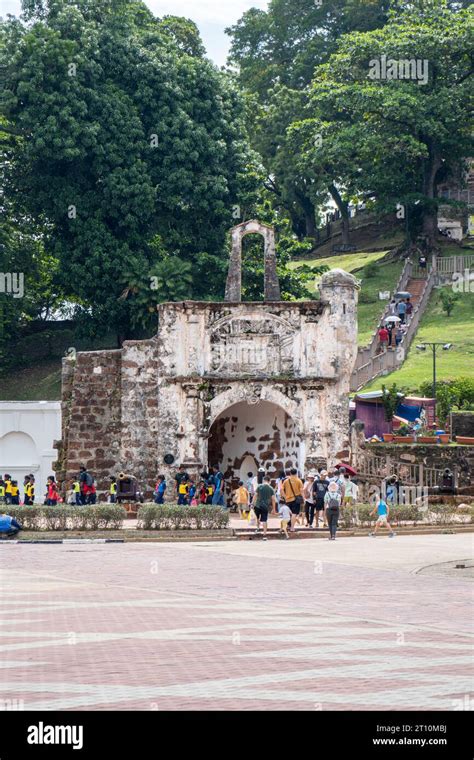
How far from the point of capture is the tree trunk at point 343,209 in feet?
298

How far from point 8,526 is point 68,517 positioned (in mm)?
2034

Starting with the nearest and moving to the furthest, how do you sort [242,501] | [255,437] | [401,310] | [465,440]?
[242,501], [255,437], [465,440], [401,310]

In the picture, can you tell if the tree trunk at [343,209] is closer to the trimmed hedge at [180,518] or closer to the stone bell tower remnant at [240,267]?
the stone bell tower remnant at [240,267]

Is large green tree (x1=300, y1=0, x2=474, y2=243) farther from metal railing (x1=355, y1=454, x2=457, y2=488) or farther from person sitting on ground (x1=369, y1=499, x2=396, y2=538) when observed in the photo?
person sitting on ground (x1=369, y1=499, x2=396, y2=538)

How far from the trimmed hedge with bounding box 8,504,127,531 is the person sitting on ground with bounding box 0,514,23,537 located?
1514mm

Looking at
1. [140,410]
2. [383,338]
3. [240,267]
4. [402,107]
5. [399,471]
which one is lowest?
[399,471]

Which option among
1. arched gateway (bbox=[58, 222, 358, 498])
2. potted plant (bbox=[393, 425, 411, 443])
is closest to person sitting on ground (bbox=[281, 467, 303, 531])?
arched gateway (bbox=[58, 222, 358, 498])

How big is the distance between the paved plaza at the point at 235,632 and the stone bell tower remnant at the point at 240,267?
16665mm

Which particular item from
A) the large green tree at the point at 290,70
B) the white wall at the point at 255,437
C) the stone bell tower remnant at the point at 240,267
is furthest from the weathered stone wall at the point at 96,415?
the large green tree at the point at 290,70

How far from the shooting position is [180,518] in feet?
114

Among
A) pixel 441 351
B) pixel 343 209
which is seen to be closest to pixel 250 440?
pixel 441 351

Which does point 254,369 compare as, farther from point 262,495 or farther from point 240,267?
point 262,495

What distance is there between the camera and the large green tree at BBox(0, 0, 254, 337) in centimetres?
6300
